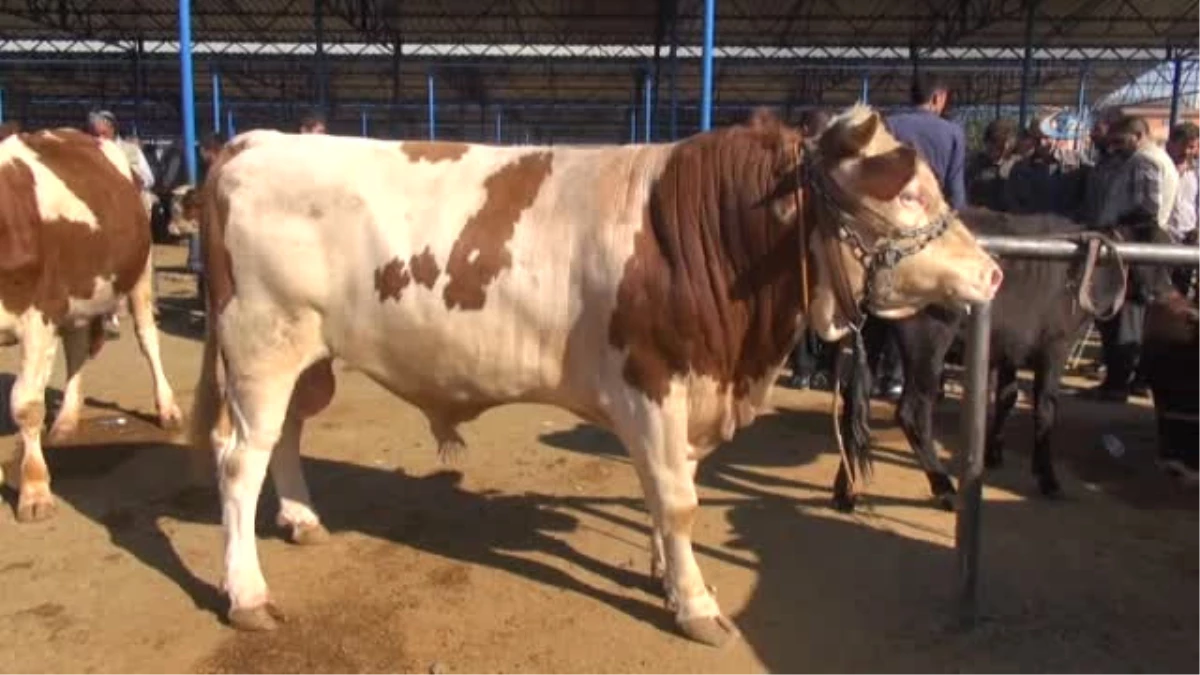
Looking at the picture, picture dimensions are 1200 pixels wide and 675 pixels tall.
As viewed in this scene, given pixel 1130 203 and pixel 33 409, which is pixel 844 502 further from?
pixel 33 409

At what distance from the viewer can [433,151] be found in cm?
381

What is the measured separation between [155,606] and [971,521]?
9.96ft

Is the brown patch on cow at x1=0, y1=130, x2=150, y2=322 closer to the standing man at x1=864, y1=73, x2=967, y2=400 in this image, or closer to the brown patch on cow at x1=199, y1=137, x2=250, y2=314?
the brown patch on cow at x1=199, y1=137, x2=250, y2=314

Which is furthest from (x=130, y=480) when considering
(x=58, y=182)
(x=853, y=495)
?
(x=853, y=495)

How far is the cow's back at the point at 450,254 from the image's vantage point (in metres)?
3.51

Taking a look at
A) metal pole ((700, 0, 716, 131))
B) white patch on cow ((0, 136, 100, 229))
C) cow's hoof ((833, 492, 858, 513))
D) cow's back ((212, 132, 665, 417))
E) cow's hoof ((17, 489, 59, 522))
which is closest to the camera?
cow's back ((212, 132, 665, 417))

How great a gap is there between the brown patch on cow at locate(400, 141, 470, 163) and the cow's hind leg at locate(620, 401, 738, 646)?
1226 mm

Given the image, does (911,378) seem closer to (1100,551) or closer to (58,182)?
(1100,551)

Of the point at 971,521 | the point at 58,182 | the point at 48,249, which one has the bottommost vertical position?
the point at 971,521

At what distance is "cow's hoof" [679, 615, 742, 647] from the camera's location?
3455mm

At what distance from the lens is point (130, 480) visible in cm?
524

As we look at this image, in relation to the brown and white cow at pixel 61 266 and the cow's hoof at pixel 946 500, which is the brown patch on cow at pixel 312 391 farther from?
the cow's hoof at pixel 946 500

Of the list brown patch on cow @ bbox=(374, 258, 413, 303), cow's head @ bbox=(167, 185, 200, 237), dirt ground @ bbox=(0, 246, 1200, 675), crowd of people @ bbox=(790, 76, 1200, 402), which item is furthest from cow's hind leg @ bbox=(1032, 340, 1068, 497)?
cow's head @ bbox=(167, 185, 200, 237)

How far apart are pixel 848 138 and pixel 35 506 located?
402 centimetres
